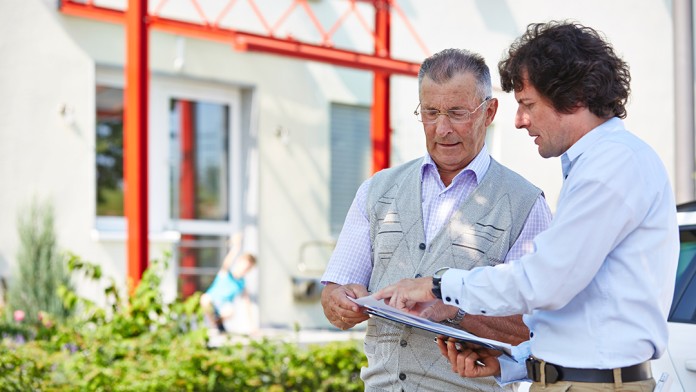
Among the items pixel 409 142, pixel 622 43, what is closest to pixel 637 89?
pixel 622 43

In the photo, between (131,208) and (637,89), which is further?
(637,89)

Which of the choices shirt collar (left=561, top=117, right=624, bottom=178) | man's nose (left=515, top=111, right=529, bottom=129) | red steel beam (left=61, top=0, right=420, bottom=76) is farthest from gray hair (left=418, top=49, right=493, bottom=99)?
red steel beam (left=61, top=0, right=420, bottom=76)

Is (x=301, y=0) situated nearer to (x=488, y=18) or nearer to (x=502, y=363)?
(x=488, y=18)

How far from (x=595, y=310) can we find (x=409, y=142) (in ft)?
30.4

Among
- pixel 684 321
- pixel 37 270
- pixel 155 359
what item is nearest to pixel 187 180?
pixel 37 270

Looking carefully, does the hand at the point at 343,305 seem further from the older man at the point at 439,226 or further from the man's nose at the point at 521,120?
the man's nose at the point at 521,120

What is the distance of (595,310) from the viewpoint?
2303 mm

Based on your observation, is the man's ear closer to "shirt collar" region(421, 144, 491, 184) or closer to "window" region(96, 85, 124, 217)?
"shirt collar" region(421, 144, 491, 184)

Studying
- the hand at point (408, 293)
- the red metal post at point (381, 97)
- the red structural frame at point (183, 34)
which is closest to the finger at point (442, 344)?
the hand at point (408, 293)

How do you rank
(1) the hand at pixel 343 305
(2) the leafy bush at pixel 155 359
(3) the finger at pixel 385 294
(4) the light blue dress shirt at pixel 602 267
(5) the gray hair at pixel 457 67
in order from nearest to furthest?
1. (4) the light blue dress shirt at pixel 602 267
2. (3) the finger at pixel 385 294
3. (1) the hand at pixel 343 305
4. (5) the gray hair at pixel 457 67
5. (2) the leafy bush at pixel 155 359

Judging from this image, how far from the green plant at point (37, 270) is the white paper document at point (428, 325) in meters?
6.82

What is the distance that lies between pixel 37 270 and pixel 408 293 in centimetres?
749

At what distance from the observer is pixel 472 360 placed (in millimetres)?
2658

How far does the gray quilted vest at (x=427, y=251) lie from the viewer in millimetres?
2928
